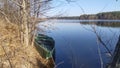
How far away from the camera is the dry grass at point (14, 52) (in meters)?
8.99

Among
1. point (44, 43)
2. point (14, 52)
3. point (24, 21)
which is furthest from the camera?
point (44, 43)

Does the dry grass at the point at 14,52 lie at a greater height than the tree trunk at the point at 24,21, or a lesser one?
lesser

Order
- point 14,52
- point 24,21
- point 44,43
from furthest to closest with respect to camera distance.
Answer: point 44,43 < point 24,21 < point 14,52

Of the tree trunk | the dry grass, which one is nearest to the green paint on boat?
the dry grass

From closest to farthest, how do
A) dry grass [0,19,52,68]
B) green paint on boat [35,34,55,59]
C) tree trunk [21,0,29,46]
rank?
dry grass [0,19,52,68] → tree trunk [21,0,29,46] → green paint on boat [35,34,55,59]

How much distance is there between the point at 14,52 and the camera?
1010cm

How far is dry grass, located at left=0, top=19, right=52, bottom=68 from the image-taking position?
899 cm

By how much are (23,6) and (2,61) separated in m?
3.54

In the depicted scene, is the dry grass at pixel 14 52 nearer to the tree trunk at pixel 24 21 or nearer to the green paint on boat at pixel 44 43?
the tree trunk at pixel 24 21

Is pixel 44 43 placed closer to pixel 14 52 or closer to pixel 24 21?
pixel 24 21

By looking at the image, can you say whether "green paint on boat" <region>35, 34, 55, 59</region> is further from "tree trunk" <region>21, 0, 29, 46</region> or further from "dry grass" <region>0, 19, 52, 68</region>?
"tree trunk" <region>21, 0, 29, 46</region>

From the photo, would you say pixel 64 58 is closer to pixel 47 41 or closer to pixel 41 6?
pixel 47 41

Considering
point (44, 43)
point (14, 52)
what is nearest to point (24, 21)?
point (14, 52)

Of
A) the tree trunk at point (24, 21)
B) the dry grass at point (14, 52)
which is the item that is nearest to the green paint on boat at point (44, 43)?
the dry grass at point (14, 52)
